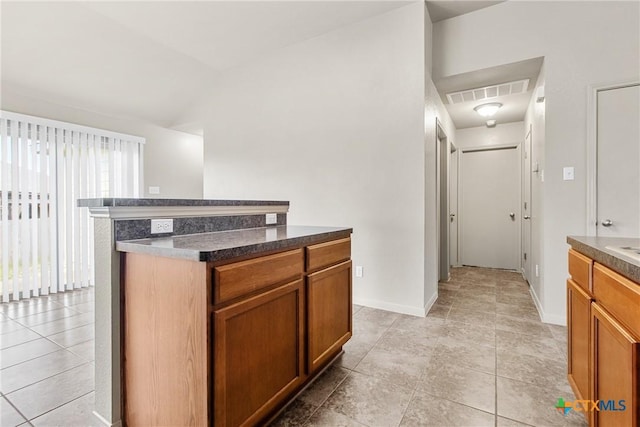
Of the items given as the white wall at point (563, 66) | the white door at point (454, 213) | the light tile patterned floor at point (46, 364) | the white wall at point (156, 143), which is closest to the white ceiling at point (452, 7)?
the white wall at point (563, 66)

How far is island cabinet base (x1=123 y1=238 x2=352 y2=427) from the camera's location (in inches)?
46.1

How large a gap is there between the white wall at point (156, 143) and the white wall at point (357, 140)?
69.3 inches

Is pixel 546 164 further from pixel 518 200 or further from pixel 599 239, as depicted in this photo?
pixel 518 200

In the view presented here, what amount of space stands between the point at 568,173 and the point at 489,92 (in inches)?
57.1

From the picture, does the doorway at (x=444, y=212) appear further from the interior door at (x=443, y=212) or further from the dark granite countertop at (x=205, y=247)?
the dark granite countertop at (x=205, y=247)

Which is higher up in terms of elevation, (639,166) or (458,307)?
(639,166)

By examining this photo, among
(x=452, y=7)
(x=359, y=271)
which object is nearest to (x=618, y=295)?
(x=359, y=271)

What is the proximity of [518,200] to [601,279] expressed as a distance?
4.40 meters

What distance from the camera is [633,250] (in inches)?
47.7

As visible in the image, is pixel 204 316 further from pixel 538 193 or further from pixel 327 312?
pixel 538 193

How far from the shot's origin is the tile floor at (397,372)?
160cm

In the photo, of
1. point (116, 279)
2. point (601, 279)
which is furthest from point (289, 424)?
point (601, 279)

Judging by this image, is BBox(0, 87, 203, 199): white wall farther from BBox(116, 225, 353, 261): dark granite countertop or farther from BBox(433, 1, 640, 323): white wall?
BBox(433, 1, 640, 323): white wall

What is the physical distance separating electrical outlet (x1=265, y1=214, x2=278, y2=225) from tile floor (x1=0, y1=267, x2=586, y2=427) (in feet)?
3.64
